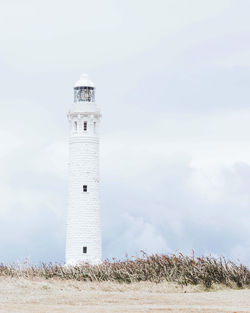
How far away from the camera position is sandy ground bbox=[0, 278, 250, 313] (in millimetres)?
12812

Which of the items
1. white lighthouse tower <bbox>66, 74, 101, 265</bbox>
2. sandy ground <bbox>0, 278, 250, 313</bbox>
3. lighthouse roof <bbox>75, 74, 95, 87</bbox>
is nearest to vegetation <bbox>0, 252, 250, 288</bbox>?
sandy ground <bbox>0, 278, 250, 313</bbox>

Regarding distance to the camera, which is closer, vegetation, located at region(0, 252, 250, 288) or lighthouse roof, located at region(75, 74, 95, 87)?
vegetation, located at region(0, 252, 250, 288)

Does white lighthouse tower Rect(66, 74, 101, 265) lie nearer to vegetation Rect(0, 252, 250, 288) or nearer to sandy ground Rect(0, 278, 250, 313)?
vegetation Rect(0, 252, 250, 288)

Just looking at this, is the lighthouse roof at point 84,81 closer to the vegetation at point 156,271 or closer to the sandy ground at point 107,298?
the vegetation at point 156,271

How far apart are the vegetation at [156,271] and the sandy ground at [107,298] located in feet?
2.07

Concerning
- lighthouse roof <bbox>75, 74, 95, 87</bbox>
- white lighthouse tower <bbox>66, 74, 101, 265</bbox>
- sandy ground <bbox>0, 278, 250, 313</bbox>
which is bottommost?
sandy ground <bbox>0, 278, 250, 313</bbox>

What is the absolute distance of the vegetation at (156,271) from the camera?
1872 centimetres

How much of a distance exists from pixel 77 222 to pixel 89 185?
7.68 feet

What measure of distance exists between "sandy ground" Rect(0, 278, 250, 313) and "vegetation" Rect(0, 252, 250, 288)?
2.07 feet

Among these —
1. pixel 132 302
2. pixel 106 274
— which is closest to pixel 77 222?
pixel 106 274

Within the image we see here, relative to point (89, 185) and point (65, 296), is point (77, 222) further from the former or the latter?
point (65, 296)

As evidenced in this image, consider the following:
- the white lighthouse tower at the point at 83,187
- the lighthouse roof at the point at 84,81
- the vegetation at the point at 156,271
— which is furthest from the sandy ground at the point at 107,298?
the lighthouse roof at the point at 84,81

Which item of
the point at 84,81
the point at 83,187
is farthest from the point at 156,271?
the point at 84,81

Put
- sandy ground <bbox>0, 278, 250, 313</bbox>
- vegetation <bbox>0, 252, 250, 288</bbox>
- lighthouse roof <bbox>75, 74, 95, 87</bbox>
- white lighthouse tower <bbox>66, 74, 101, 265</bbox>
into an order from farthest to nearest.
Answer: lighthouse roof <bbox>75, 74, 95, 87</bbox> → white lighthouse tower <bbox>66, 74, 101, 265</bbox> → vegetation <bbox>0, 252, 250, 288</bbox> → sandy ground <bbox>0, 278, 250, 313</bbox>
